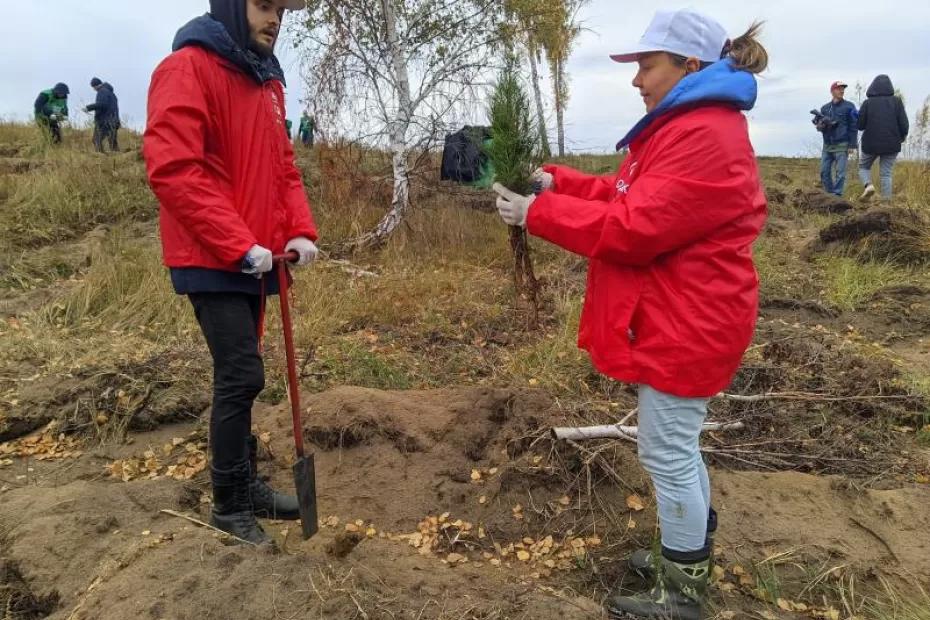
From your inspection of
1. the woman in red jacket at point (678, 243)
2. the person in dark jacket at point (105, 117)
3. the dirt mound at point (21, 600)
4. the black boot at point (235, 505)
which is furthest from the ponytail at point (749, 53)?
the person in dark jacket at point (105, 117)

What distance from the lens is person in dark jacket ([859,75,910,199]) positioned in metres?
10.7

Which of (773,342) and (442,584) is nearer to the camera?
(442,584)

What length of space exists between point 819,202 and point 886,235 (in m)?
3.62

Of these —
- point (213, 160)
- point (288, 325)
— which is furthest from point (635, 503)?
point (213, 160)

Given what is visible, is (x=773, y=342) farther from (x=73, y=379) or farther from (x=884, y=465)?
(x=73, y=379)

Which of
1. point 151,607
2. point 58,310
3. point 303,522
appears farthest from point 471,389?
point 58,310

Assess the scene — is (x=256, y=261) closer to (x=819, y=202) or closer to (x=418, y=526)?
(x=418, y=526)

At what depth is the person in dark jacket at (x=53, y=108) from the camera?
1330 centimetres

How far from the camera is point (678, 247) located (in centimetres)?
202

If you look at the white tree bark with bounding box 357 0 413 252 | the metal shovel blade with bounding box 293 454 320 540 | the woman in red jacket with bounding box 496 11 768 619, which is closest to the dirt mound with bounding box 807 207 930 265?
the white tree bark with bounding box 357 0 413 252

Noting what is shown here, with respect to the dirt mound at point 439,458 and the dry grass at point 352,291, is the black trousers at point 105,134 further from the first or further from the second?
the dirt mound at point 439,458

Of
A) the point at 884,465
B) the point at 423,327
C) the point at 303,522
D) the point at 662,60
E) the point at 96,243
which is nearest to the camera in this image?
the point at 662,60

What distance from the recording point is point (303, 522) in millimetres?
2744

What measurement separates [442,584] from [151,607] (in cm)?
98
